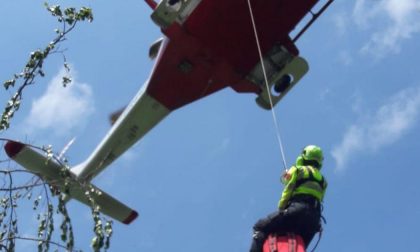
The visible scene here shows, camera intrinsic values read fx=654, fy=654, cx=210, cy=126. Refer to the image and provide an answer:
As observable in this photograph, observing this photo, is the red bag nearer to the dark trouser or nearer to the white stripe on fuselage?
the dark trouser

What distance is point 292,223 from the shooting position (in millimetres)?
6629

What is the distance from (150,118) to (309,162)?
4511mm

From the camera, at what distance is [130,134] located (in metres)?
11.2

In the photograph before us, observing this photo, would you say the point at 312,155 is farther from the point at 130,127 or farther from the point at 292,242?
the point at 130,127

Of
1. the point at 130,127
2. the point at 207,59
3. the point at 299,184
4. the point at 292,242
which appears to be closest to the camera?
the point at 292,242

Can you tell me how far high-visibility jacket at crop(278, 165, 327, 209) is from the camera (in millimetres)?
6734

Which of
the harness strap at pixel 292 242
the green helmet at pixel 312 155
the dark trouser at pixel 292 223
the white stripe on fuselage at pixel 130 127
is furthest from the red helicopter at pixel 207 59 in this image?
the harness strap at pixel 292 242

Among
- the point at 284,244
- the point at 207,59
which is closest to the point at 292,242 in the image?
the point at 284,244

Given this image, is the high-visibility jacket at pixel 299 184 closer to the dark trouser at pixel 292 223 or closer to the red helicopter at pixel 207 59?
the dark trouser at pixel 292 223

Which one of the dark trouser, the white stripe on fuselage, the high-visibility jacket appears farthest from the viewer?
the white stripe on fuselage

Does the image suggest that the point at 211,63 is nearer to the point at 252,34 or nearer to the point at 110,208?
the point at 252,34

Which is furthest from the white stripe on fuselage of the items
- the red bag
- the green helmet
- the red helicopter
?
the red bag

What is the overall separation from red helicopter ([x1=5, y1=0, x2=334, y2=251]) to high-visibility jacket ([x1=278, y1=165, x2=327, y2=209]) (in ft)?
8.73

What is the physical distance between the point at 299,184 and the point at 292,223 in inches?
16.3
